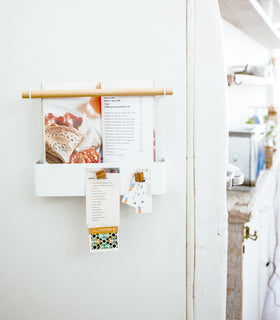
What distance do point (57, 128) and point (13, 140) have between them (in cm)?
16

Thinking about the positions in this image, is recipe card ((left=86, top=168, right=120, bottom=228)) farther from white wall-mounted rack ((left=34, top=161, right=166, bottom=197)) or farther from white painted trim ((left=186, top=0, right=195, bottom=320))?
white painted trim ((left=186, top=0, right=195, bottom=320))

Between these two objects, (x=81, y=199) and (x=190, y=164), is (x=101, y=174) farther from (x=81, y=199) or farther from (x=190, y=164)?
(x=190, y=164)

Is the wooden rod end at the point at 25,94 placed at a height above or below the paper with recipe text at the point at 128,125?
above

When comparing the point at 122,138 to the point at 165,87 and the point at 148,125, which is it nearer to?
the point at 148,125

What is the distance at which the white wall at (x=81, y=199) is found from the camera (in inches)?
43.3

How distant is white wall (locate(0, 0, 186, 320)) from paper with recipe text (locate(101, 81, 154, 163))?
74mm

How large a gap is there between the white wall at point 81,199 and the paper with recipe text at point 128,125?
74 millimetres

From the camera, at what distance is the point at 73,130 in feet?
3.52

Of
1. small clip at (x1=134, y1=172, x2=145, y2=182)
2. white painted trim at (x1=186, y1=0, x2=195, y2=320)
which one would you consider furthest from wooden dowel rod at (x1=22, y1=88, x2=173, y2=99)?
small clip at (x1=134, y1=172, x2=145, y2=182)

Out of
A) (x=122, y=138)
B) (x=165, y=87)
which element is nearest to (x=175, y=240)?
(x=122, y=138)

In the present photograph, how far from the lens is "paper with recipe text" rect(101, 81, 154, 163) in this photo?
1070mm

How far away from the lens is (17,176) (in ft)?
3.79

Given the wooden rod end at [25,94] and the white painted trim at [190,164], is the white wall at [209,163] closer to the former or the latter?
the white painted trim at [190,164]

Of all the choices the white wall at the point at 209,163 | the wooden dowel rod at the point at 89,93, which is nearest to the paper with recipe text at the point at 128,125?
the wooden dowel rod at the point at 89,93
